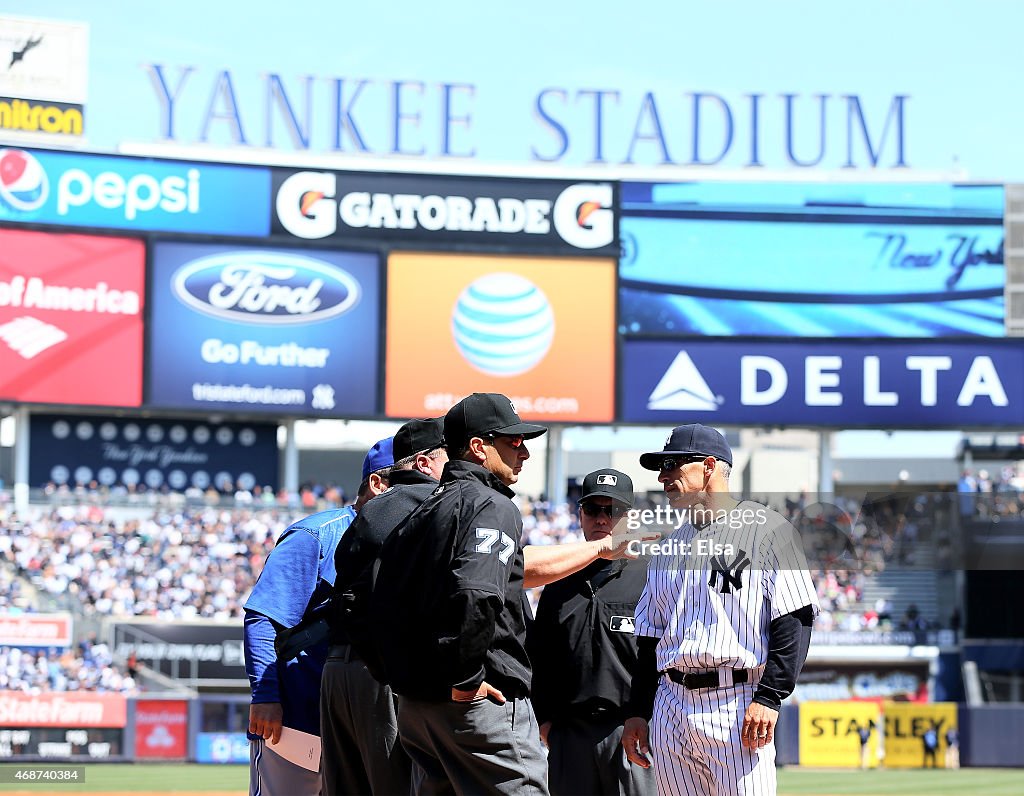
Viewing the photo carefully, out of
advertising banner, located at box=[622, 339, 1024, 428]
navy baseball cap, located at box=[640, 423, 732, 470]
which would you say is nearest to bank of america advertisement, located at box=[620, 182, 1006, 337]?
advertising banner, located at box=[622, 339, 1024, 428]

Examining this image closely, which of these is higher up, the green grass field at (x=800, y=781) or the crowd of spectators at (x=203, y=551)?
the crowd of spectators at (x=203, y=551)

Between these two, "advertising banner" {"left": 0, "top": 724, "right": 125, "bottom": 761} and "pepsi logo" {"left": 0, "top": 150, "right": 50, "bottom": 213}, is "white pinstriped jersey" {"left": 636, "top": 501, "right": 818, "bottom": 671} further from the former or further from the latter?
"pepsi logo" {"left": 0, "top": 150, "right": 50, "bottom": 213}

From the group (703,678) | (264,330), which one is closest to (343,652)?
(703,678)

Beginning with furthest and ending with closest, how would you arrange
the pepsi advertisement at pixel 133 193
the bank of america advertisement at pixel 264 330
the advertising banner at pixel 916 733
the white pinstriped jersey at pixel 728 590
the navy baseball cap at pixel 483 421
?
1. the bank of america advertisement at pixel 264 330
2. the pepsi advertisement at pixel 133 193
3. the advertising banner at pixel 916 733
4. the white pinstriped jersey at pixel 728 590
5. the navy baseball cap at pixel 483 421

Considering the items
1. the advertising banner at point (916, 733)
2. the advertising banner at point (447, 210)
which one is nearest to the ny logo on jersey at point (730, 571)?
the advertising banner at point (916, 733)

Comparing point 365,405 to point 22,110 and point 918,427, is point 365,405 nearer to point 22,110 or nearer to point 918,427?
point 22,110

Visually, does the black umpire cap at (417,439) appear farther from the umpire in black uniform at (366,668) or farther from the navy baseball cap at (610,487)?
the navy baseball cap at (610,487)

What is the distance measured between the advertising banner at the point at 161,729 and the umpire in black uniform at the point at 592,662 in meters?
15.6

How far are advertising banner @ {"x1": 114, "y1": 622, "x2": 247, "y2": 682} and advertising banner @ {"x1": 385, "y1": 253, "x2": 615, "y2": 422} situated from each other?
7624 millimetres

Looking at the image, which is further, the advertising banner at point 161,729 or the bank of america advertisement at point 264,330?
the bank of america advertisement at point 264,330

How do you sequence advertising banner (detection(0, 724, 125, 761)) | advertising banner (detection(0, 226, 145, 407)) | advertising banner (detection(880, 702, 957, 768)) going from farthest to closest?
advertising banner (detection(0, 226, 145, 407)) → advertising banner (detection(880, 702, 957, 768)) → advertising banner (detection(0, 724, 125, 761))

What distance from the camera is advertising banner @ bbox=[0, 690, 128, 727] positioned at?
64.5ft

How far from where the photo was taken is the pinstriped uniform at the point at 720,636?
4.73 metres

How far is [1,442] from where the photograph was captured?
3053cm
